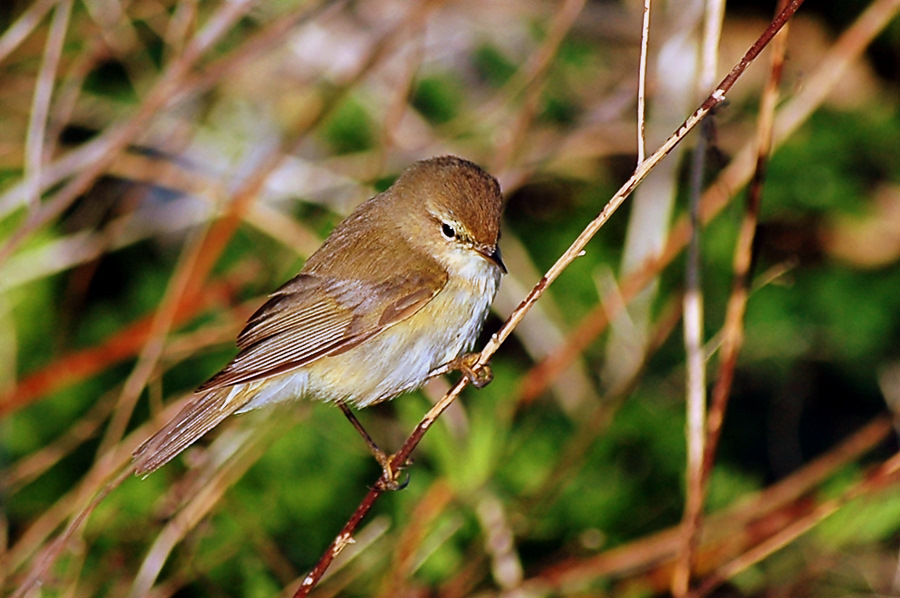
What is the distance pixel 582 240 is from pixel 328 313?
126cm

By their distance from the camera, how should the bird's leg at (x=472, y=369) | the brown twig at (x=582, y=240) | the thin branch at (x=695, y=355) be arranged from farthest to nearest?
the thin branch at (x=695, y=355), the bird's leg at (x=472, y=369), the brown twig at (x=582, y=240)

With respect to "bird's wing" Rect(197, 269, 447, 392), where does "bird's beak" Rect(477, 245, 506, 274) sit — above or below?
below

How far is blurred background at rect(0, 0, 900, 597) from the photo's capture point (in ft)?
12.5

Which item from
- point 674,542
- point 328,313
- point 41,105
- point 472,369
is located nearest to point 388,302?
point 328,313

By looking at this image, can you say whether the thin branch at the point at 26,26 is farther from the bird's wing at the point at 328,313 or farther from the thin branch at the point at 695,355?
the thin branch at the point at 695,355

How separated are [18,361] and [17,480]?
99 cm

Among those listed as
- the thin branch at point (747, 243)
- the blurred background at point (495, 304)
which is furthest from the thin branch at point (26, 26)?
the thin branch at point (747, 243)

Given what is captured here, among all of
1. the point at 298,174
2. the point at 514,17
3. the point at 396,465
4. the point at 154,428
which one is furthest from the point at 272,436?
the point at 514,17

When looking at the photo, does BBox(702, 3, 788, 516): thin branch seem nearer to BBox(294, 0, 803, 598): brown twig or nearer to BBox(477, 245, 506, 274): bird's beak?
BBox(294, 0, 803, 598): brown twig

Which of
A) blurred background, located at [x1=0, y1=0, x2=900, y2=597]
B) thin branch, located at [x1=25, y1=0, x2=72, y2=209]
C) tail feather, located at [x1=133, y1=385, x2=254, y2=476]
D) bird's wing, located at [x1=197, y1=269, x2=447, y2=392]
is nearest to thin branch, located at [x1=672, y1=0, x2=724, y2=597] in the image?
blurred background, located at [x1=0, y1=0, x2=900, y2=597]

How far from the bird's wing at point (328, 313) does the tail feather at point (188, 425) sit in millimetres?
141

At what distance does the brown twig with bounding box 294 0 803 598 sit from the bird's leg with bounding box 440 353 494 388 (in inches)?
3.3

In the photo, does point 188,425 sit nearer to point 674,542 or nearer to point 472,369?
point 472,369

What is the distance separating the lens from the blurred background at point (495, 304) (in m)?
3.81
